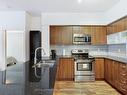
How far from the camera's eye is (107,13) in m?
7.79

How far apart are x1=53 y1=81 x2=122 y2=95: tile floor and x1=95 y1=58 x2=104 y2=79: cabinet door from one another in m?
0.37

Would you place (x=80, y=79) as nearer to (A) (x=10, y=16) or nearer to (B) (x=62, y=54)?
(B) (x=62, y=54)

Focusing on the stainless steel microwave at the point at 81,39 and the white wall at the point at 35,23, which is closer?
the stainless steel microwave at the point at 81,39

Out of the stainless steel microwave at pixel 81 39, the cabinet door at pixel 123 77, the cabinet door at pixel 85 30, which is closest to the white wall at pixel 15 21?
the stainless steel microwave at pixel 81 39

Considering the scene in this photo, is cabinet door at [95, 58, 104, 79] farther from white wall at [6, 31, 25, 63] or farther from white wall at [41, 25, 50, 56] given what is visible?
white wall at [6, 31, 25, 63]

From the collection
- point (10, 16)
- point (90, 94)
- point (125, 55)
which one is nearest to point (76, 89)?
point (90, 94)

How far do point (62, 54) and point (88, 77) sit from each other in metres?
1.51

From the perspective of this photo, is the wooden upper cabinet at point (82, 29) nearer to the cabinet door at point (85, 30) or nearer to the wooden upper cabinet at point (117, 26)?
the cabinet door at point (85, 30)

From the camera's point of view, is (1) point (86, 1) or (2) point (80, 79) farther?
(2) point (80, 79)

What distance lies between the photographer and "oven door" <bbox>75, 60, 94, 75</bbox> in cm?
762

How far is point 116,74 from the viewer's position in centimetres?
594

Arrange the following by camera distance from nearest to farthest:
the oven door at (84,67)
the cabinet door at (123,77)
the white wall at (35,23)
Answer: the cabinet door at (123,77)
the oven door at (84,67)
the white wall at (35,23)

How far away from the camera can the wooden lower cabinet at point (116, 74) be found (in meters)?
5.22

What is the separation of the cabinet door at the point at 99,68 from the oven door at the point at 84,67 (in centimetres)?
23
